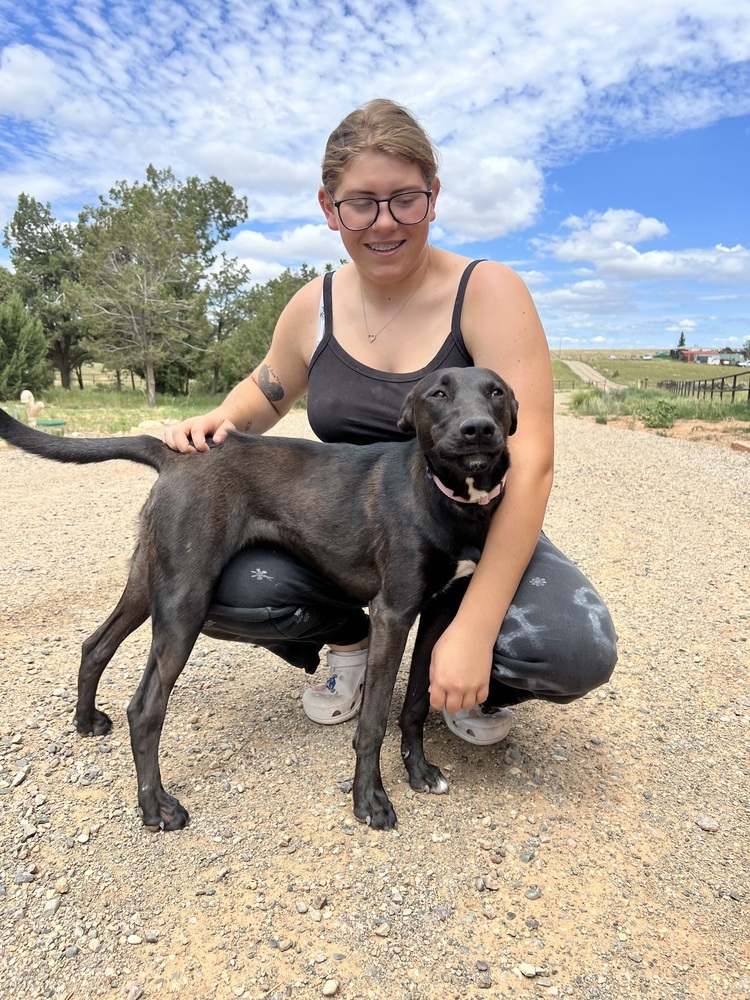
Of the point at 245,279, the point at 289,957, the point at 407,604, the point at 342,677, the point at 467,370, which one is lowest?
the point at 289,957

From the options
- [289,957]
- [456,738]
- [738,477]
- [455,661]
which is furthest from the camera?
[738,477]

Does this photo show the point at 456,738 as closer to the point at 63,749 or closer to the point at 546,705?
the point at 546,705

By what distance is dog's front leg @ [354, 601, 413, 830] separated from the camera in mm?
2465

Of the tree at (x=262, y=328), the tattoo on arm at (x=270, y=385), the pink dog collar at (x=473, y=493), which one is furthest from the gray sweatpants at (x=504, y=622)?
the tree at (x=262, y=328)

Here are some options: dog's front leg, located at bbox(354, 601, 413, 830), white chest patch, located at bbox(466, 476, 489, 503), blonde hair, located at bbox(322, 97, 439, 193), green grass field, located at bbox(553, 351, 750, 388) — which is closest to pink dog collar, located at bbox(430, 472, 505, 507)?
white chest patch, located at bbox(466, 476, 489, 503)

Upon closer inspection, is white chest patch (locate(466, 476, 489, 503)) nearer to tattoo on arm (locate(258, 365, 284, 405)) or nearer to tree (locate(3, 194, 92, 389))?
tattoo on arm (locate(258, 365, 284, 405))

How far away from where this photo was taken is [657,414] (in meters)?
17.9

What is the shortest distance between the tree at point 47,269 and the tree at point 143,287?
6.36 meters

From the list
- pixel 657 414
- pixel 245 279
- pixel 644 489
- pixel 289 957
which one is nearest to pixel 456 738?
pixel 289 957

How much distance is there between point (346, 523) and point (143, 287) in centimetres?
3312

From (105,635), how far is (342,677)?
112 centimetres

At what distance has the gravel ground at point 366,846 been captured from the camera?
6.10 ft

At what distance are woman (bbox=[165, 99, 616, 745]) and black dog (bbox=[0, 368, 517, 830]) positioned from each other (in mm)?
149

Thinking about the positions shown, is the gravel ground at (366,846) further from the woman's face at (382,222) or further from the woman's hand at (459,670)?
the woman's face at (382,222)
